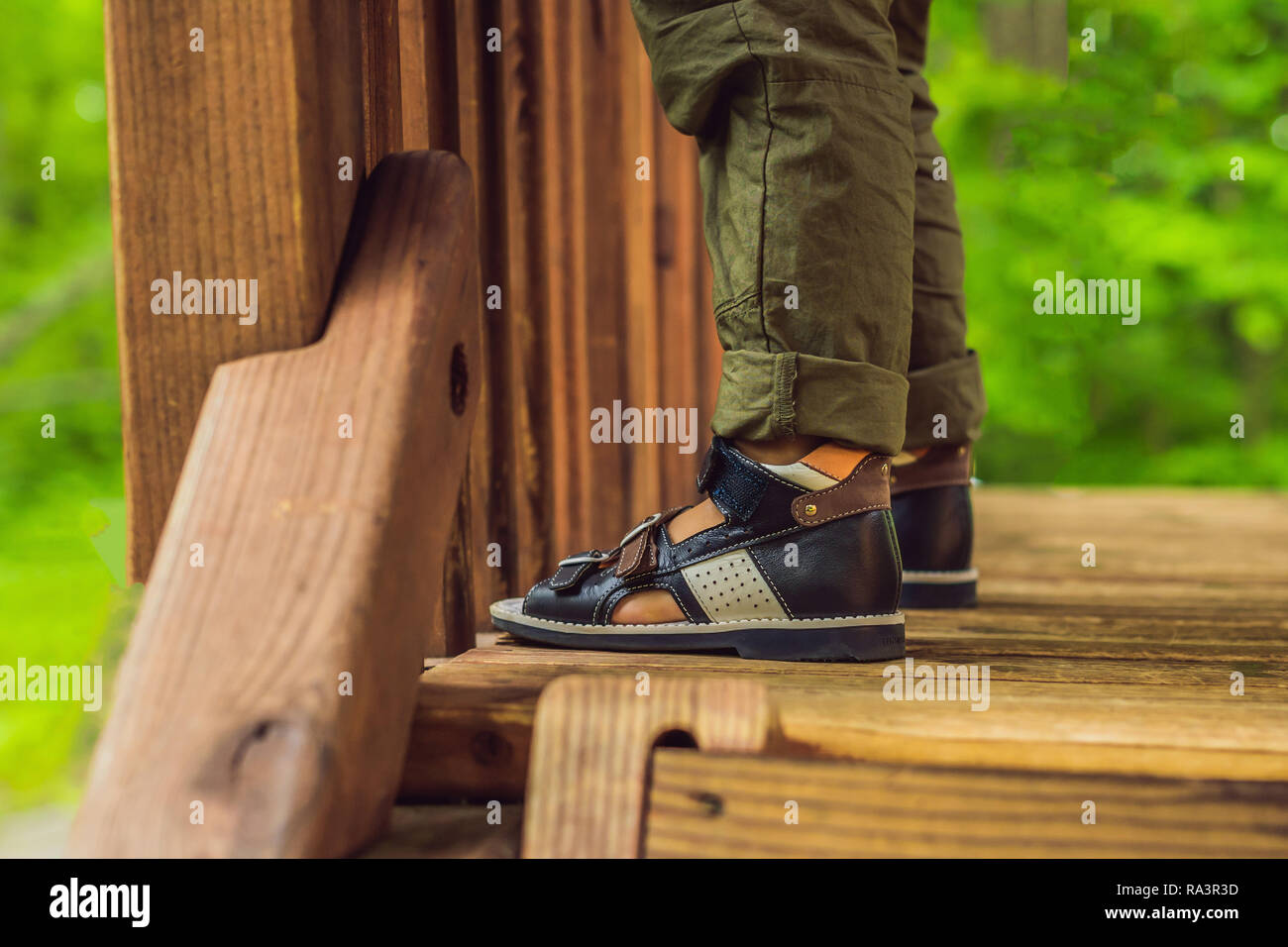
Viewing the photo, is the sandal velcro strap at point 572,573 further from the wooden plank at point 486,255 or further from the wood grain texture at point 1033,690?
the wooden plank at point 486,255

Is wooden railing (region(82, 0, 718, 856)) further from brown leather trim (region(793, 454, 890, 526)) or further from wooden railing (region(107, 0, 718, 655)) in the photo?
brown leather trim (region(793, 454, 890, 526))

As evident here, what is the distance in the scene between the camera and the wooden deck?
585 millimetres

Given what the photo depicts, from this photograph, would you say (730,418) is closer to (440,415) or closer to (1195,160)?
(440,415)

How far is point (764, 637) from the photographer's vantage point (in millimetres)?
1017

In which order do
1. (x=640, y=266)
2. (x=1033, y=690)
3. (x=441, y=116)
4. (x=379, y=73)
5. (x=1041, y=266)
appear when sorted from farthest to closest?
(x=1041, y=266), (x=640, y=266), (x=441, y=116), (x=379, y=73), (x=1033, y=690)

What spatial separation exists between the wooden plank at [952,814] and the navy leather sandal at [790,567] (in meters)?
0.40

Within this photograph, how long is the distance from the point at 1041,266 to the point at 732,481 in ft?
12.7

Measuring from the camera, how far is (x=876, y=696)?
0.79 metres

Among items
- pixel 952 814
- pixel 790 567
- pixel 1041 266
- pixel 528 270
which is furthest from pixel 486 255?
pixel 1041 266

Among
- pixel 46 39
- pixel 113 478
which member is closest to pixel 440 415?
pixel 113 478

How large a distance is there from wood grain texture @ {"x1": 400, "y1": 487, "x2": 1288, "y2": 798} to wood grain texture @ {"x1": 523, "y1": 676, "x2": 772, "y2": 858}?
5 centimetres

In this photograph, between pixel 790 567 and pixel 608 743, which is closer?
pixel 608 743

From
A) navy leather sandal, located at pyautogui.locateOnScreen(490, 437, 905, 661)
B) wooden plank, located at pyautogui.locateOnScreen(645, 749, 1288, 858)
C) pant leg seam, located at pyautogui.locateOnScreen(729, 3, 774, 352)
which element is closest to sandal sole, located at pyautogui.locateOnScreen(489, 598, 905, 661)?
navy leather sandal, located at pyautogui.locateOnScreen(490, 437, 905, 661)

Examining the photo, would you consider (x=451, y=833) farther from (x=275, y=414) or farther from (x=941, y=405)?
(x=941, y=405)
